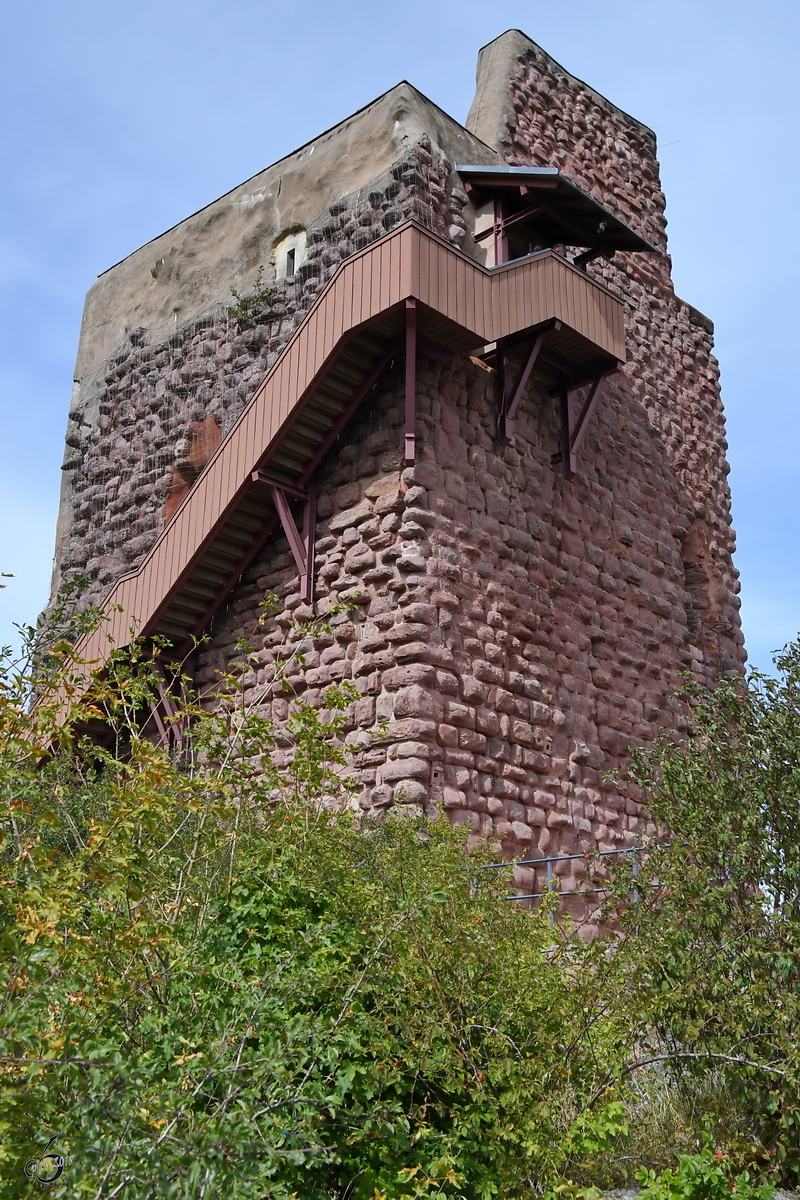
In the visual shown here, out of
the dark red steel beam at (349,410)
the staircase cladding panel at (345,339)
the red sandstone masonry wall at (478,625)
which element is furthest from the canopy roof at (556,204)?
the dark red steel beam at (349,410)

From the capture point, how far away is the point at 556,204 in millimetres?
11945

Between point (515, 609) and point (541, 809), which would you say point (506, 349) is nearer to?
point (515, 609)

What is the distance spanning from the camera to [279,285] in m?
13.4

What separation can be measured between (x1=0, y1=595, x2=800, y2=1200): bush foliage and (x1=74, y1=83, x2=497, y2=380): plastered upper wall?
7.94 m

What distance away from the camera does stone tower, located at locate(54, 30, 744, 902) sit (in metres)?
9.98

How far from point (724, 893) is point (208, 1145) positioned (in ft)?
9.76

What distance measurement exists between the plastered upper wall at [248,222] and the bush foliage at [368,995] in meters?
7.94

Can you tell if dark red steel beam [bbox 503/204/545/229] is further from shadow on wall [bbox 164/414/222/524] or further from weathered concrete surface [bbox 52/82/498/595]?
shadow on wall [bbox 164/414/222/524]

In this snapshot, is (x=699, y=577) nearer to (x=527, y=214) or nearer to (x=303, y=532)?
(x=527, y=214)

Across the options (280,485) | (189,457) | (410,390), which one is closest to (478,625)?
(410,390)

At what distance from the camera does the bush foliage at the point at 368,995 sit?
346cm

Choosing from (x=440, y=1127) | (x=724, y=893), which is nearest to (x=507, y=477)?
(x=724, y=893)

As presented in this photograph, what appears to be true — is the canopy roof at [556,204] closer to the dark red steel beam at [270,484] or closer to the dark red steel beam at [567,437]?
the dark red steel beam at [567,437]

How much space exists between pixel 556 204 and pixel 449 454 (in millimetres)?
3321
